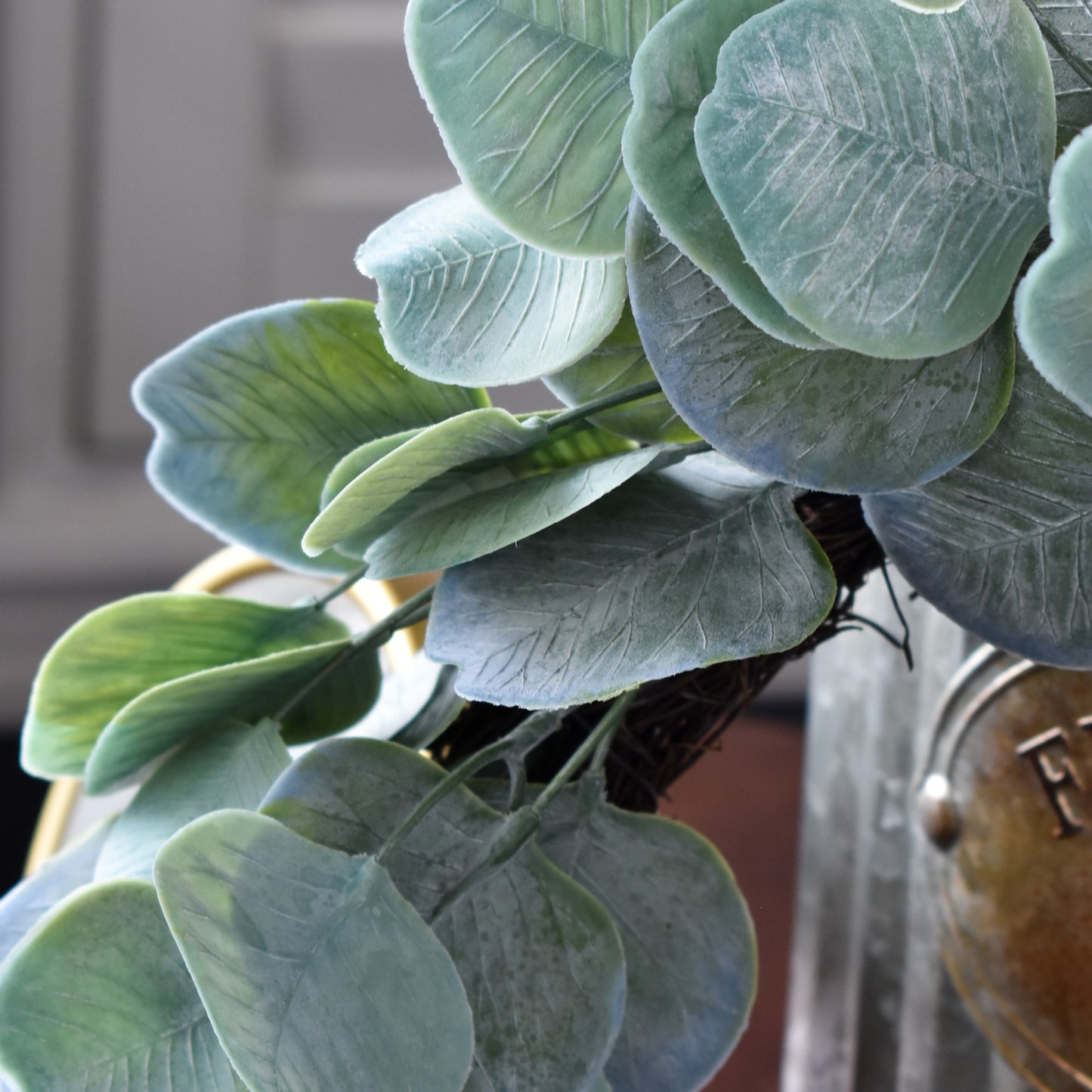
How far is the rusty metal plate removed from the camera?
0.81 feet

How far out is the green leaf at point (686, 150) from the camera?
11 centimetres

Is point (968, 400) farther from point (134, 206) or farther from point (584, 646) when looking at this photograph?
point (134, 206)

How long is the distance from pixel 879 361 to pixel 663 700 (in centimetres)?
11

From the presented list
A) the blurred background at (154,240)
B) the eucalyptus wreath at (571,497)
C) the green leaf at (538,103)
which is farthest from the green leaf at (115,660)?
the blurred background at (154,240)

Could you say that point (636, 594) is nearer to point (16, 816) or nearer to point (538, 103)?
point (538, 103)

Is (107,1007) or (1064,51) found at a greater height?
(1064,51)

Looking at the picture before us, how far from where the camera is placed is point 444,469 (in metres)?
0.16

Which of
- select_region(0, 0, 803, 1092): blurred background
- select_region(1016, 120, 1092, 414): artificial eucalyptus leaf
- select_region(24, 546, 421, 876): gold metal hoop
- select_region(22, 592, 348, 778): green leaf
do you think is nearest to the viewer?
select_region(1016, 120, 1092, 414): artificial eucalyptus leaf

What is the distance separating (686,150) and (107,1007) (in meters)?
0.13

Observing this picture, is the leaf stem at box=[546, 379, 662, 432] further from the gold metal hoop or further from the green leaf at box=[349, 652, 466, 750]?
the gold metal hoop

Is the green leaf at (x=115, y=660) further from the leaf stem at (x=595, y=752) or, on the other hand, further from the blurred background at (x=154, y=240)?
the blurred background at (x=154, y=240)

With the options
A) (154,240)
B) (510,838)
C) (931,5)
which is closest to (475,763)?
(510,838)

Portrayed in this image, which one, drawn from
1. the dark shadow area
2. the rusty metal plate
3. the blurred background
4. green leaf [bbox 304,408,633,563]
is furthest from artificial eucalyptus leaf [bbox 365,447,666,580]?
the dark shadow area

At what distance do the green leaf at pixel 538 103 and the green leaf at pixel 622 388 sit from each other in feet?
0.15
